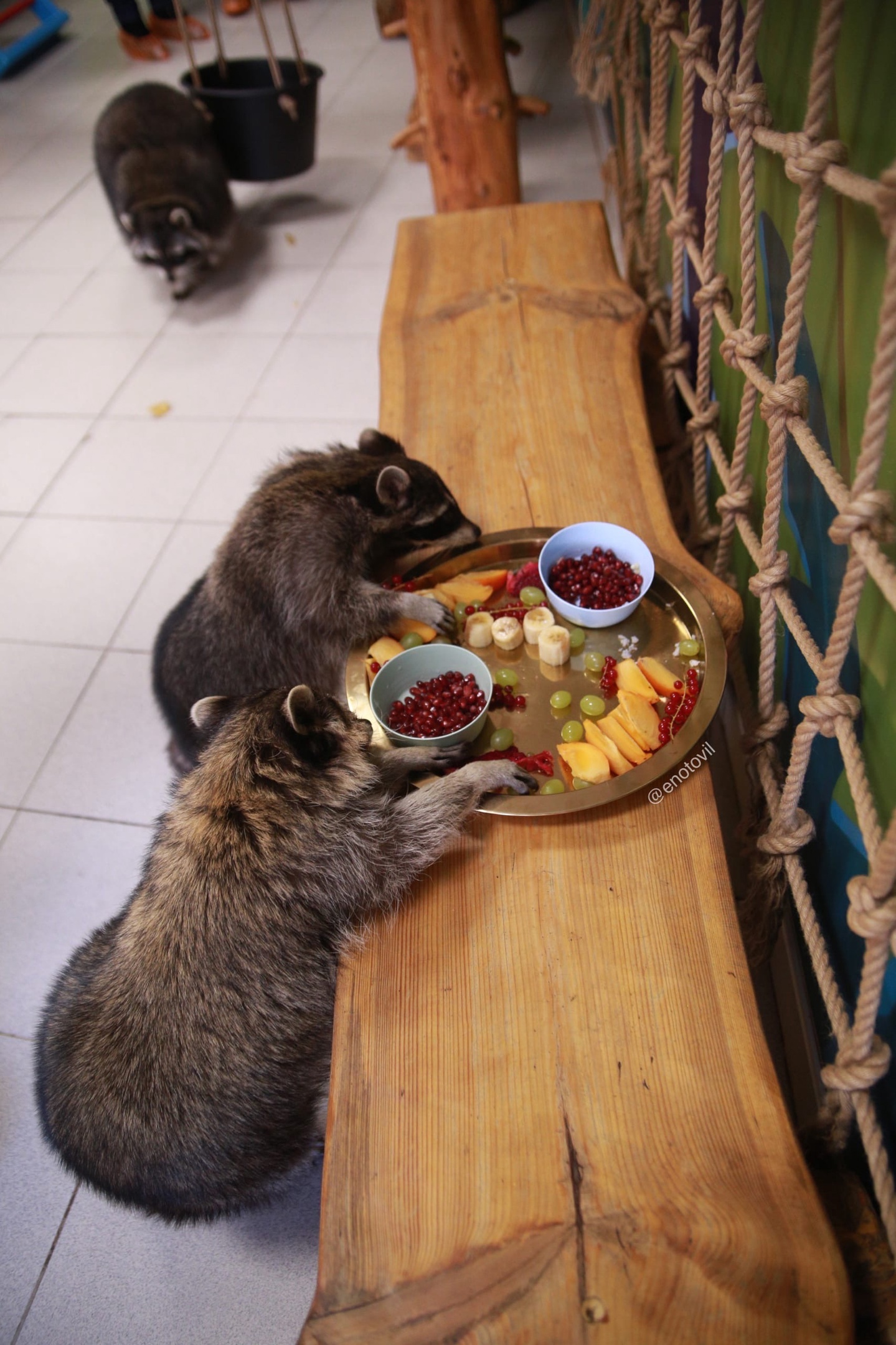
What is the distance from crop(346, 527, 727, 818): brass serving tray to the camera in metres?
1.39

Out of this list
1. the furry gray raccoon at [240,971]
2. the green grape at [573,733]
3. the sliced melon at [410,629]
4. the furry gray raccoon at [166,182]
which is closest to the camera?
the furry gray raccoon at [240,971]

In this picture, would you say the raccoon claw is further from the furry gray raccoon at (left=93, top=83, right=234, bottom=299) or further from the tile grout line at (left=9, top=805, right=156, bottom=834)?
the furry gray raccoon at (left=93, top=83, right=234, bottom=299)

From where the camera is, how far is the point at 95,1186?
1451mm

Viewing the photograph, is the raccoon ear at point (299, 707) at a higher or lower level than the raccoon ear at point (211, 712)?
higher

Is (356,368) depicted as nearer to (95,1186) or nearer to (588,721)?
(588,721)

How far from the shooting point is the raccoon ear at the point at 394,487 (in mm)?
1875

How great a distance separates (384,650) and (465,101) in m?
2.71

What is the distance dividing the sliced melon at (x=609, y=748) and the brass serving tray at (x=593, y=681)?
30mm

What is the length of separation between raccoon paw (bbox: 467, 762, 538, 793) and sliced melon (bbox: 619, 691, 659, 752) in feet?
0.67

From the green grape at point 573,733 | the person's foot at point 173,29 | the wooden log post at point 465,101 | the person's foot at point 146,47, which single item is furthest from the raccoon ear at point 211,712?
the person's foot at point 173,29

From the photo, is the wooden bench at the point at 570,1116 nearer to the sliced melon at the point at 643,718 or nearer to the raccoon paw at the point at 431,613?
the sliced melon at the point at 643,718

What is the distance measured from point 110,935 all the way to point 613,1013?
98 cm

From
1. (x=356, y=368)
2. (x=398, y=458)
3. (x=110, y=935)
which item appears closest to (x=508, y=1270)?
(x=110, y=935)

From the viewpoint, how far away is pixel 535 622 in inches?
65.2
